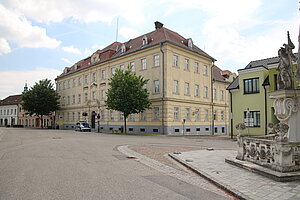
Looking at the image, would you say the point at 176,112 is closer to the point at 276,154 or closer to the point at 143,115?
the point at 143,115

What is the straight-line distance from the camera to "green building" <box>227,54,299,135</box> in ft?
75.5

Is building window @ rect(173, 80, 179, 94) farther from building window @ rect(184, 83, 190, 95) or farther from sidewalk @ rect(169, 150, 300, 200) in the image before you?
sidewalk @ rect(169, 150, 300, 200)

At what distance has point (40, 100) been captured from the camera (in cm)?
5316

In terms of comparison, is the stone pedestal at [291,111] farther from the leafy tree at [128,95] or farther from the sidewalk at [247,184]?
the leafy tree at [128,95]

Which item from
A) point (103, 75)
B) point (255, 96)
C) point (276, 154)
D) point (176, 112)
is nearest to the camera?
point (276, 154)

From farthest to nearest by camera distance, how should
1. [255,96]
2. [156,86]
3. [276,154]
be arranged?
[156,86]
[255,96]
[276,154]

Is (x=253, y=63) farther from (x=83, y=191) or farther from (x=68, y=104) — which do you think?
(x=68, y=104)

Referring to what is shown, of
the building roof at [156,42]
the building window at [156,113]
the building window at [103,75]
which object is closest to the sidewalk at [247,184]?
the building window at [156,113]

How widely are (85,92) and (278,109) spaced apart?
4212cm

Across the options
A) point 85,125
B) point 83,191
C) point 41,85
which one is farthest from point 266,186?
point 41,85

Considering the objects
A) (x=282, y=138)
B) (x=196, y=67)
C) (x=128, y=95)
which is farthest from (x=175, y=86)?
(x=282, y=138)

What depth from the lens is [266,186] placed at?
591 cm

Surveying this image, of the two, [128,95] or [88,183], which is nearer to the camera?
[88,183]

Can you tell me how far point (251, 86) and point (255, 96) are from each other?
1.12m
